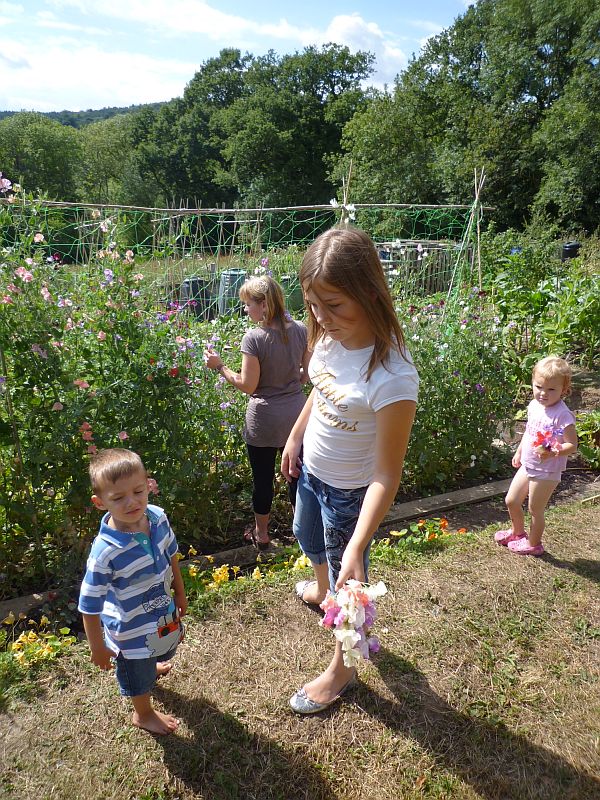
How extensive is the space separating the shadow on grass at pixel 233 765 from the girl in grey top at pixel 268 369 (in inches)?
42.0

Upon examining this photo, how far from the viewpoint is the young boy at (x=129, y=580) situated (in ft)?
5.95

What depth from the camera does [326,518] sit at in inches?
82.4

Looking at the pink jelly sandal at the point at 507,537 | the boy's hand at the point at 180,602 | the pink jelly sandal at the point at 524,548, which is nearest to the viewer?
the boy's hand at the point at 180,602

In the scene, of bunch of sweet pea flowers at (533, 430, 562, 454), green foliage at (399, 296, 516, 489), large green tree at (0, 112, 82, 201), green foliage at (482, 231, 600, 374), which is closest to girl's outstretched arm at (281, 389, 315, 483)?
bunch of sweet pea flowers at (533, 430, 562, 454)

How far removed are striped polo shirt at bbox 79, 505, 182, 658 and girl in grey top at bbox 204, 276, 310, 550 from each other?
102 centimetres

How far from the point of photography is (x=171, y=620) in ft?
6.48

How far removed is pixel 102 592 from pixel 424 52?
113ft

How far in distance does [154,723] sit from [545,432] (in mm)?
2209

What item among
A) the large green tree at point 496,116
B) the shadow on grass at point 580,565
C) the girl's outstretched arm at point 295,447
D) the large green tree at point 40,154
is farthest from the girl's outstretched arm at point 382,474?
the large green tree at point 40,154

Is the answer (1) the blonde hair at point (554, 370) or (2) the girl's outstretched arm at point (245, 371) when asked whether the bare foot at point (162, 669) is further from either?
(1) the blonde hair at point (554, 370)

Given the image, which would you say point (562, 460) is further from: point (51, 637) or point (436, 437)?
point (51, 637)

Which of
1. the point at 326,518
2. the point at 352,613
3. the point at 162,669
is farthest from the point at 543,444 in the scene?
the point at 162,669

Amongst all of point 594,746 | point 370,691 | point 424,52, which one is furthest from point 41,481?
point 424,52

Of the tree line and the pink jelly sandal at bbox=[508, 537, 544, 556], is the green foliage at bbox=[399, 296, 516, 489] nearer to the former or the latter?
the pink jelly sandal at bbox=[508, 537, 544, 556]
